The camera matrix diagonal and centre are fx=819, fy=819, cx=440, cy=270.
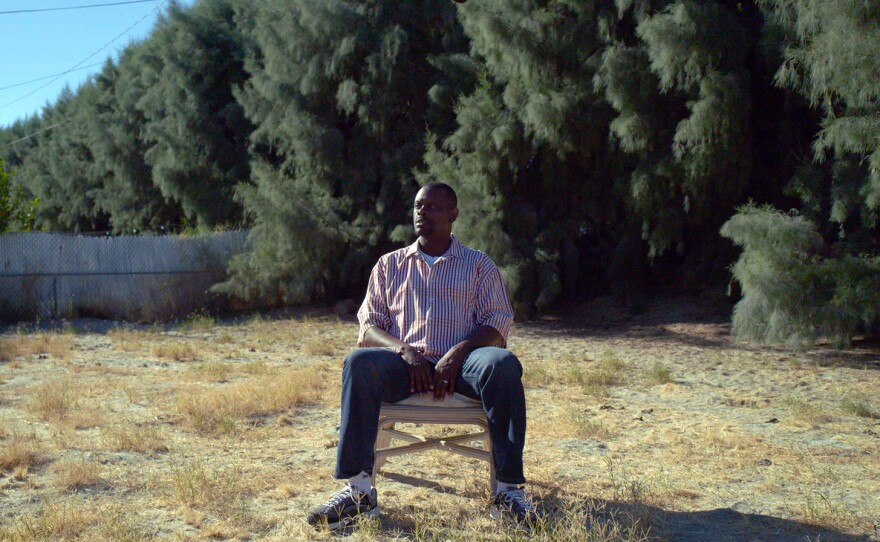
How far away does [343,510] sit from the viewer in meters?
3.87

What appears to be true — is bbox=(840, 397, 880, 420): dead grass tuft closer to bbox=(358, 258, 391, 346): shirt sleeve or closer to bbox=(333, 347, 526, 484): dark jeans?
bbox=(333, 347, 526, 484): dark jeans

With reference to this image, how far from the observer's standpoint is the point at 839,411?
6859 mm

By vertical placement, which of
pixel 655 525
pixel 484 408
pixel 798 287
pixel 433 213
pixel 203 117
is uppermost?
pixel 203 117

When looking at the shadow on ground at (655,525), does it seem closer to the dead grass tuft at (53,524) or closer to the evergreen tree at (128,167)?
the dead grass tuft at (53,524)

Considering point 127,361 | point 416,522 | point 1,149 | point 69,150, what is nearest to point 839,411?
point 416,522

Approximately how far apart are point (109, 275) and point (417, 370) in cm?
1327

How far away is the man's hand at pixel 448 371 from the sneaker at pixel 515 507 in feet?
1.84

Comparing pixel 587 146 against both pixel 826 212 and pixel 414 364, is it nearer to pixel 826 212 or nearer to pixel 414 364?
pixel 826 212

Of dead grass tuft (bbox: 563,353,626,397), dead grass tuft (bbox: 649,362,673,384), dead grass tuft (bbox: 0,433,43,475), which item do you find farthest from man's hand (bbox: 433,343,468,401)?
dead grass tuft (bbox: 649,362,673,384)

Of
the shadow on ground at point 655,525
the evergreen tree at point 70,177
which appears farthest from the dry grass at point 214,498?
the evergreen tree at point 70,177

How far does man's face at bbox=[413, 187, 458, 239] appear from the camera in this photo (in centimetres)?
439

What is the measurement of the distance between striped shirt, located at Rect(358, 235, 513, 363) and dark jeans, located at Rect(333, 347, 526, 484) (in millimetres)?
349

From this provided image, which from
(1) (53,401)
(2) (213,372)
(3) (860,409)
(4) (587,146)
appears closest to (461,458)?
(3) (860,409)

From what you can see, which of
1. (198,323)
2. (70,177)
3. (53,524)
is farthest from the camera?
(70,177)
